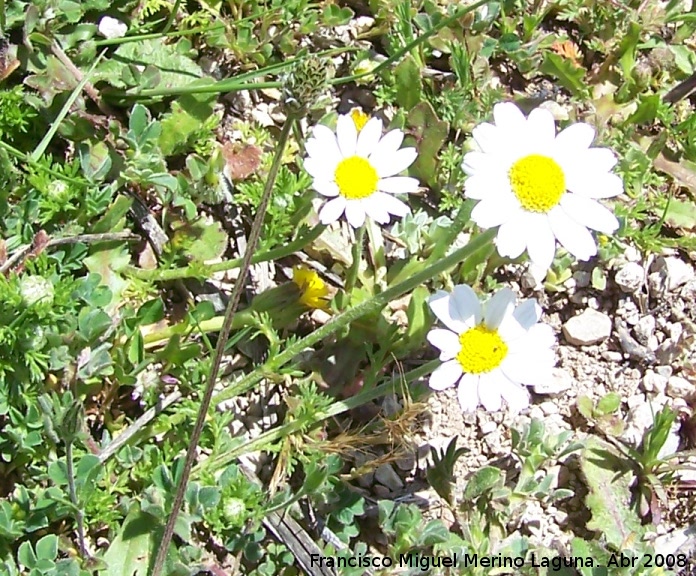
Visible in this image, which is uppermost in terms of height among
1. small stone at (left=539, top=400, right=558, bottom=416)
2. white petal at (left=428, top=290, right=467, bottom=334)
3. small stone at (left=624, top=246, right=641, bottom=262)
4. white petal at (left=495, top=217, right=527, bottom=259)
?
small stone at (left=624, top=246, right=641, bottom=262)

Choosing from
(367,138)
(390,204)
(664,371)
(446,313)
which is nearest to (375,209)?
(390,204)

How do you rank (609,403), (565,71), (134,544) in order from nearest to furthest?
1. (134,544)
2. (609,403)
3. (565,71)

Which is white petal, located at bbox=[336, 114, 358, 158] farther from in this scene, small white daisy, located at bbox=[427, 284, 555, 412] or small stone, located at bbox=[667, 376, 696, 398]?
small stone, located at bbox=[667, 376, 696, 398]

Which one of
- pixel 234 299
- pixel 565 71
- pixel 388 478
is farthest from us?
pixel 565 71

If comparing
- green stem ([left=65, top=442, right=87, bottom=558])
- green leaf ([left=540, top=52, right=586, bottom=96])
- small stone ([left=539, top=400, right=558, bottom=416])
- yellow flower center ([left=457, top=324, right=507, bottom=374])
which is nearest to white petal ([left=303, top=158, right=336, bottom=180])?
yellow flower center ([left=457, top=324, right=507, bottom=374])

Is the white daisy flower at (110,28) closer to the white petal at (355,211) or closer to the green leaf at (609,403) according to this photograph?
the white petal at (355,211)

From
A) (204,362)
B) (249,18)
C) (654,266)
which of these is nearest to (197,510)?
(204,362)

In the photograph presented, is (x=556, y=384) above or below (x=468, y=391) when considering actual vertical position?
above

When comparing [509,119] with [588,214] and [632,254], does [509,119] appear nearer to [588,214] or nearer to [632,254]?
[588,214]
